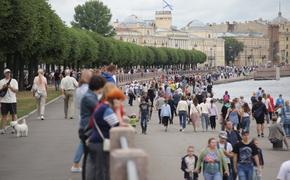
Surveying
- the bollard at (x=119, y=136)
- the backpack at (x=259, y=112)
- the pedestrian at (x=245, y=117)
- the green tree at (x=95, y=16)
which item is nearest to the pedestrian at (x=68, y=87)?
the pedestrian at (x=245, y=117)

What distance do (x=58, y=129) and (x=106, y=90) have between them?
1669 cm

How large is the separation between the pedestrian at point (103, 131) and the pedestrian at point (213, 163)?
6137mm

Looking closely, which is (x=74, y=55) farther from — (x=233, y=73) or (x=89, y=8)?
(x=233, y=73)

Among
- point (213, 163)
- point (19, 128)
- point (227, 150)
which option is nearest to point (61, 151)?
point (19, 128)

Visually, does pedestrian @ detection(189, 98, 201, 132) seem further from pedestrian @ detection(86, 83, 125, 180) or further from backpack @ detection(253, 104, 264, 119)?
pedestrian @ detection(86, 83, 125, 180)

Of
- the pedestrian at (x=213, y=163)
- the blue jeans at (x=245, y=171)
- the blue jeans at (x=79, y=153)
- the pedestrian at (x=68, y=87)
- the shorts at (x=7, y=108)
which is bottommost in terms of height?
the blue jeans at (x=245, y=171)

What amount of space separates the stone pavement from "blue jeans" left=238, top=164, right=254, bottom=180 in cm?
222

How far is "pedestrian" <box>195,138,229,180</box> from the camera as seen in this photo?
16.3m

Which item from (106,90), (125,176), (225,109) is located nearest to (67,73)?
(225,109)

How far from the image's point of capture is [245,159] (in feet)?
56.7

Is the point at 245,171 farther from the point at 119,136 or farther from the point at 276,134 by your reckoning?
the point at 276,134

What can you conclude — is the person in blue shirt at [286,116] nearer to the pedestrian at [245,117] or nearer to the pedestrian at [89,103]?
the pedestrian at [245,117]

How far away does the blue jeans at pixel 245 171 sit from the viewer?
1722 centimetres

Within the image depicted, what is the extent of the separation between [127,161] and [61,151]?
43.4ft
